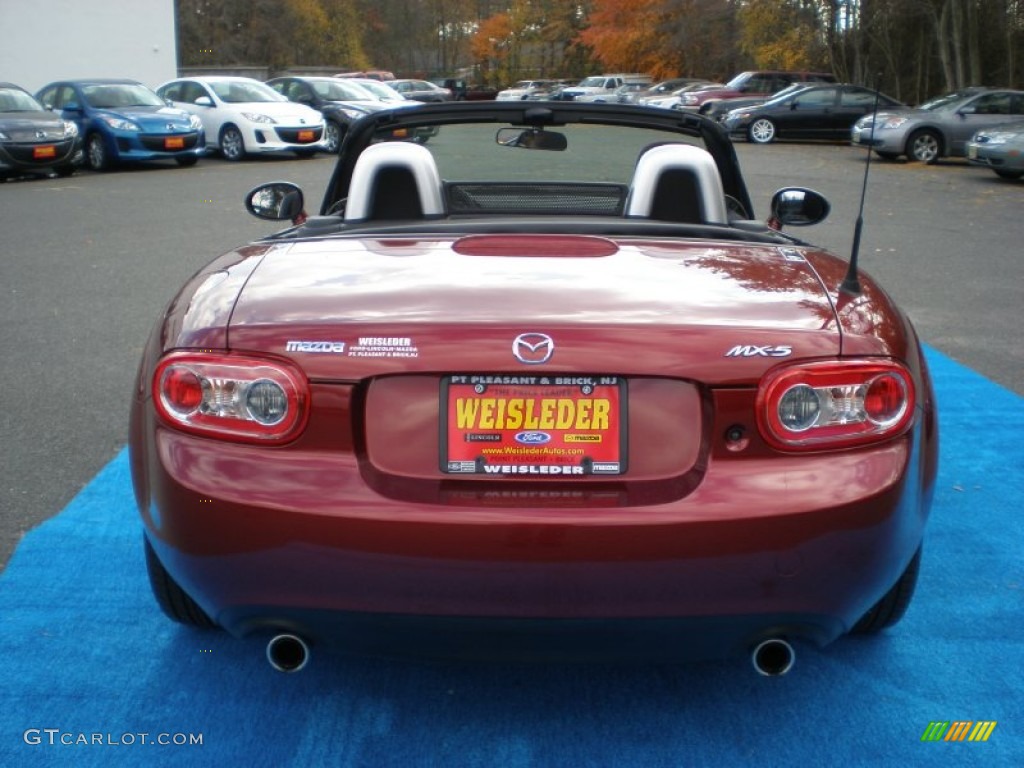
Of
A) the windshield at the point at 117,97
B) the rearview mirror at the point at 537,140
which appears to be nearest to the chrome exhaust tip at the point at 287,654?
the rearview mirror at the point at 537,140

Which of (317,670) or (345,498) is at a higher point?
(345,498)

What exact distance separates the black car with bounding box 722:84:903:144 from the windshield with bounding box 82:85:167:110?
46.8ft

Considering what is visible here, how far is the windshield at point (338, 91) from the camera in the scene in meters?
27.0

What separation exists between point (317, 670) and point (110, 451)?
7.57 ft

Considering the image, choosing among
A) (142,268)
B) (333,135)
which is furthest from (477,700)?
(333,135)

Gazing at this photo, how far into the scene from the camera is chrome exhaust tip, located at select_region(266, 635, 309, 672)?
268cm

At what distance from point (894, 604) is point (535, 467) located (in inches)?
50.4

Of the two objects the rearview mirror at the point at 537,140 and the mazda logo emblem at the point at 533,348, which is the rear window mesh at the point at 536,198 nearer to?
Result: the rearview mirror at the point at 537,140

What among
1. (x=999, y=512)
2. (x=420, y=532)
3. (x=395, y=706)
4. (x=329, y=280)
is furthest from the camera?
(x=999, y=512)

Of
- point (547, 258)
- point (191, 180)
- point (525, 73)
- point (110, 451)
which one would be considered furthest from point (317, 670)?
point (525, 73)

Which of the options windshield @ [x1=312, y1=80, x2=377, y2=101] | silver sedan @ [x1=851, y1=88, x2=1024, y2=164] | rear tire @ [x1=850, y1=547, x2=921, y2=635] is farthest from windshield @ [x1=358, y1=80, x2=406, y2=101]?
rear tire @ [x1=850, y1=547, x2=921, y2=635]

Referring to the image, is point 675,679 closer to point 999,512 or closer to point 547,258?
point 547,258

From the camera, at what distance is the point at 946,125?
74.9ft

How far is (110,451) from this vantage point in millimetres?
5188
